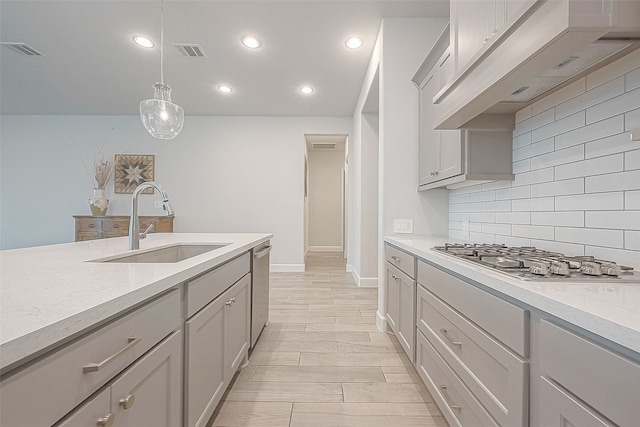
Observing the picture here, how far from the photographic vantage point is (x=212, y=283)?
1.31 metres

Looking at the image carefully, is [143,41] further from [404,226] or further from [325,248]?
[325,248]

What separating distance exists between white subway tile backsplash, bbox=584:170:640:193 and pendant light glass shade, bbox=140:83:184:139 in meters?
2.95

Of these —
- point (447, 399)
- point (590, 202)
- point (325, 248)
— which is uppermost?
point (590, 202)

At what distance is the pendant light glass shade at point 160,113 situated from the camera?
260 cm

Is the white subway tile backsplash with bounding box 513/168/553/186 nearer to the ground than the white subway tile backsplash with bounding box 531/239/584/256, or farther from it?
farther from it

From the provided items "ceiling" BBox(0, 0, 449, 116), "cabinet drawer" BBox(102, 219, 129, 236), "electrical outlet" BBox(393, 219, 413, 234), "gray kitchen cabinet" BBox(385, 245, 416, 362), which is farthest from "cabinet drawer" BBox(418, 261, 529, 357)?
"cabinet drawer" BBox(102, 219, 129, 236)

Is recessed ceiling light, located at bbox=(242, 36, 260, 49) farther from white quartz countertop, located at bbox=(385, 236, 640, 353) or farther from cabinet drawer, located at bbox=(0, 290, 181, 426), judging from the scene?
white quartz countertop, located at bbox=(385, 236, 640, 353)

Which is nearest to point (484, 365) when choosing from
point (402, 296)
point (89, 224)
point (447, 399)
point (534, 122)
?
point (447, 399)

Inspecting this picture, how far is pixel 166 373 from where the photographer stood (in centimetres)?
93

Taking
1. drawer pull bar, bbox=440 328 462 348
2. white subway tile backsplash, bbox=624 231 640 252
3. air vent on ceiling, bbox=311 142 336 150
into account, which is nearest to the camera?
white subway tile backsplash, bbox=624 231 640 252

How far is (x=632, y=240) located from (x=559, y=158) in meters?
0.50

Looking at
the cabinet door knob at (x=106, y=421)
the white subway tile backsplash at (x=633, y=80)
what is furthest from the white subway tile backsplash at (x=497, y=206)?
the cabinet door knob at (x=106, y=421)

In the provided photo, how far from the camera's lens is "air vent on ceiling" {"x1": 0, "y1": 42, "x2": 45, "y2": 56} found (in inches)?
125

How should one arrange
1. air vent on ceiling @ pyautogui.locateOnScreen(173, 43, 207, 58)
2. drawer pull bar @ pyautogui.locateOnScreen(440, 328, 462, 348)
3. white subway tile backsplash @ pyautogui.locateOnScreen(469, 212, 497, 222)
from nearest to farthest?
drawer pull bar @ pyautogui.locateOnScreen(440, 328, 462, 348) → white subway tile backsplash @ pyautogui.locateOnScreen(469, 212, 497, 222) → air vent on ceiling @ pyautogui.locateOnScreen(173, 43, 207, 58)
